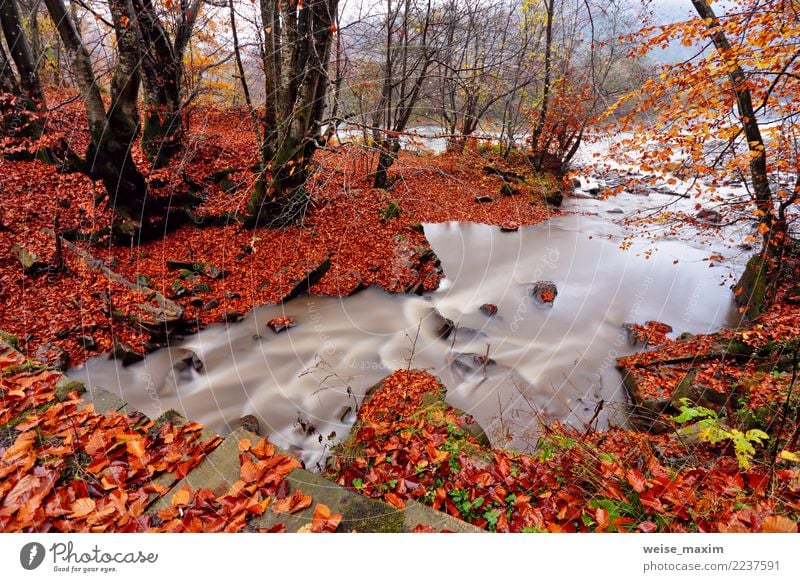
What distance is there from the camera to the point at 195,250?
29.4ft

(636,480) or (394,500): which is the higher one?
(636,480)

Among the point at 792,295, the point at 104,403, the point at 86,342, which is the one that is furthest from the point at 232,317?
the point at 792,295

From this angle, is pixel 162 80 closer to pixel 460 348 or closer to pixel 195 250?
pixel 195 250

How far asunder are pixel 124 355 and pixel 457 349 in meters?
6.32

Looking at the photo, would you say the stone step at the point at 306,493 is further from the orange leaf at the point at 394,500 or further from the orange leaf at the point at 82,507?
the orange leaf at the point at 394,500

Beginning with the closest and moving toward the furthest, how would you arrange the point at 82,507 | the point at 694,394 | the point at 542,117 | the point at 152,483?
the point at 82,507, the point at 152,483, the point at 694,394, the point at 542,117

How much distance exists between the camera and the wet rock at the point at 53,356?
5672 millimetres

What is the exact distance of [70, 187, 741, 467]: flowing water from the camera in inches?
237

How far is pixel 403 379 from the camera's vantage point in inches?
243

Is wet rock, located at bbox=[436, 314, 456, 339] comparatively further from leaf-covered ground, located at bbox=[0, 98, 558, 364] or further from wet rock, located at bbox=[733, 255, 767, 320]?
wet rock, located at bbox=[733, 255, 767, 320]

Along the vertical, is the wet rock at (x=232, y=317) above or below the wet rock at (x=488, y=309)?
below
